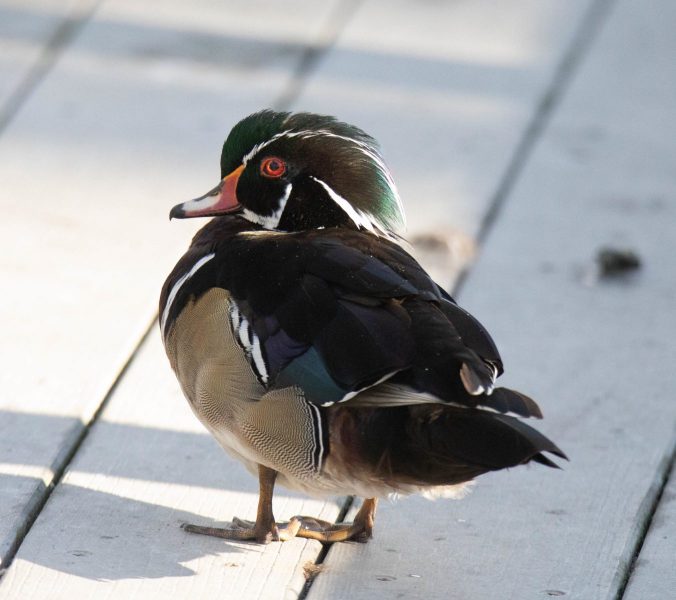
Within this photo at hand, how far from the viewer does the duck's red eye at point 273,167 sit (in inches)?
113

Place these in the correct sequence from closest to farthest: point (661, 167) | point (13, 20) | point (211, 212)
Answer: point (211, 212), point (661, 167), point (13, 20)

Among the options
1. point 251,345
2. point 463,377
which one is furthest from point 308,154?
point 463,377

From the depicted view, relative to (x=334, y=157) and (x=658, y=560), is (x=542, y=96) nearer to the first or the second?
(x=334, y=157)

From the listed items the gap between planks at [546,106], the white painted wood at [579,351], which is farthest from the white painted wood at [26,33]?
the white painted wood at [579,351]

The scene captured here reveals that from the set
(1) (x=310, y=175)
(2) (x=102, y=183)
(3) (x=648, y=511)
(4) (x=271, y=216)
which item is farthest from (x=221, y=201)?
(2) (x=102, y=183)

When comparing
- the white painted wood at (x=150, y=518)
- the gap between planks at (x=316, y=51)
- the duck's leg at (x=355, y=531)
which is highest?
the gap between planks at (x=316, y=51)

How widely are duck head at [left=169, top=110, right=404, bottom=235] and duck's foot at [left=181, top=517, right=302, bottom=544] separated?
0.61m

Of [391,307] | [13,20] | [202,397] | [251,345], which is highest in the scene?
[391,307]

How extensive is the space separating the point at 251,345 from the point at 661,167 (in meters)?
2.25

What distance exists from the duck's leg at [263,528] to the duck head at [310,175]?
0.52 metres

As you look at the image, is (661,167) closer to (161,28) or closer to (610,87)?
(610,87)

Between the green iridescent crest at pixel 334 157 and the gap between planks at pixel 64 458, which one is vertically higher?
the green iridescent crest at pixel 334 157

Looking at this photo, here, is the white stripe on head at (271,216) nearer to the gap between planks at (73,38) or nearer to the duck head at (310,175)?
the duck head at (310,175)

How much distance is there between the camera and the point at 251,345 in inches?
104
